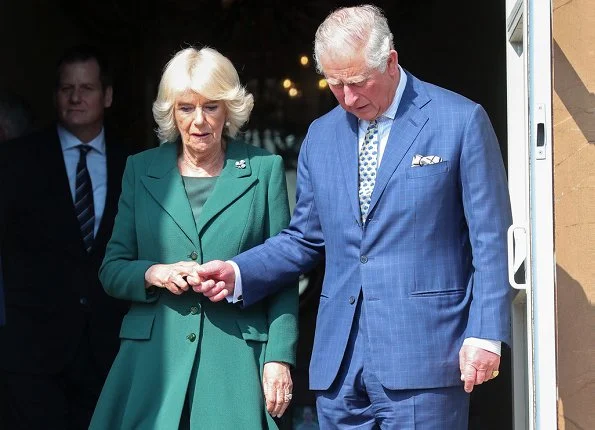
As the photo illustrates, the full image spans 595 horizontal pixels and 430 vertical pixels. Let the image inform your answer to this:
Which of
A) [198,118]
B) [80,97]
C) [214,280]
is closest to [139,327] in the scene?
[214,280]

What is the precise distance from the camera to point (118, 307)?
16.4 ft

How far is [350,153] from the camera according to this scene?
150 inches

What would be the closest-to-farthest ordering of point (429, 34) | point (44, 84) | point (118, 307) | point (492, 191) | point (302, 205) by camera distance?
point (492, 191) → point (302, 205) → point (118, 307) → point (44, 84) → point (429, 34)

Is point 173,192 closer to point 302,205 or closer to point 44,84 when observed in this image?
point 302,205

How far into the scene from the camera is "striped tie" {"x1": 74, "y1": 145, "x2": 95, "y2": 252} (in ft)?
16.3

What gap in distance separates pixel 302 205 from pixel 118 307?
1300 mm

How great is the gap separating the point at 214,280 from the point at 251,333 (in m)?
0.22

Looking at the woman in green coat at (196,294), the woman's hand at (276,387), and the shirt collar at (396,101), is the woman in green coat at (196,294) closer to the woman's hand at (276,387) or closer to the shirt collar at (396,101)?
the woman's hand at (276,387)

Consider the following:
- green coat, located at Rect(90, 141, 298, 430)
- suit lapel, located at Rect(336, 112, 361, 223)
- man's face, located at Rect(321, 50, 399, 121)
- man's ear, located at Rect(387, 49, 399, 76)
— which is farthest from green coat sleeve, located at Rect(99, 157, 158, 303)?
man's ear, located at Rect(387, 49, 399, 76)

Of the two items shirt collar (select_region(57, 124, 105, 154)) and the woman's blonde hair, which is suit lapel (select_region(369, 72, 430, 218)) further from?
shirt collar (select_region(57, 124, 105, 154))

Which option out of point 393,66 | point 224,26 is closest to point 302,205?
point 393,66

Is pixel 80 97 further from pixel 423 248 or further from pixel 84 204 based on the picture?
pixel 423 248

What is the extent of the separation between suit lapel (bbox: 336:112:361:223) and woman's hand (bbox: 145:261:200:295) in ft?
1.73

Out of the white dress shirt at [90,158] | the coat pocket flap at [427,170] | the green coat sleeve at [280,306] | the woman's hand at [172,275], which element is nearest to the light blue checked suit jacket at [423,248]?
the coat pocket flap at [427,170]
